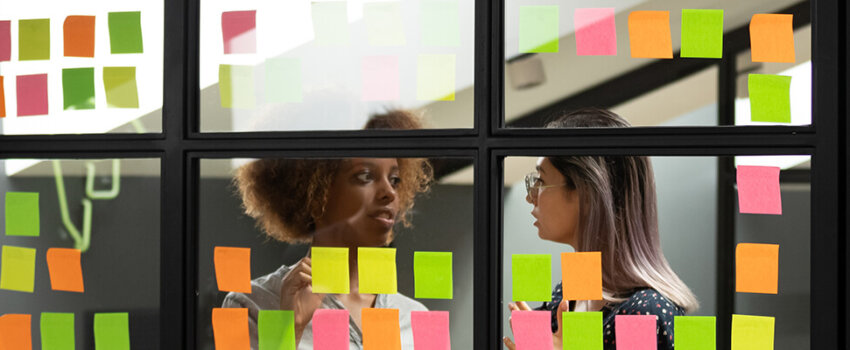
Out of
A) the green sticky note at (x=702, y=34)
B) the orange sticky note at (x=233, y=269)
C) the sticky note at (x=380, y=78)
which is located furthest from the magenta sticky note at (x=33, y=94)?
the green sticky note at (x=702, y=34)

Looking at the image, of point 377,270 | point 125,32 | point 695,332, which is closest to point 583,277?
point 695,332

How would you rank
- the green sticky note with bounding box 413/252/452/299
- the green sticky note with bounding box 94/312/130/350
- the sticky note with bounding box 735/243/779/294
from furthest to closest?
the green sticky note with bounding box 94/312/130/350
the green sticky note with bounding box 413/252/452/299
the sticky note with bounding box 735/243/779/294

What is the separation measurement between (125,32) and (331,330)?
0.88 m

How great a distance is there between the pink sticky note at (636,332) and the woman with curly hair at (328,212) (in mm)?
445

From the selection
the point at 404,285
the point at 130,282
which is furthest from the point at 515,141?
the point at 130,282

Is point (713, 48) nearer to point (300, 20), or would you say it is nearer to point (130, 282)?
point (300, 20)

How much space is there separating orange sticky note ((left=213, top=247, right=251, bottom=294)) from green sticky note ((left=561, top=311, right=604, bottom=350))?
29.0 inches

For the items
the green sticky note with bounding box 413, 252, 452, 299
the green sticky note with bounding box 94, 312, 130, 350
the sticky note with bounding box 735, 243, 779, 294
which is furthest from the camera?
the green sticky note with bounding box 94, 312, 130, 350

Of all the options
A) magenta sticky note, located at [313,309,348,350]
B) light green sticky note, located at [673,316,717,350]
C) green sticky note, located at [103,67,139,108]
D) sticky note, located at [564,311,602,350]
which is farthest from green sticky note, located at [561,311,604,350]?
green sticky note, located at [103,67,139,108]

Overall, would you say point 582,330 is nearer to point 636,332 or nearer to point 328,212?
point 636,332

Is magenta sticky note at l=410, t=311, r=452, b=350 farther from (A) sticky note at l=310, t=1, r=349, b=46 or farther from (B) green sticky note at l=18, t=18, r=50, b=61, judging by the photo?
(B) green sticky note at l=18, t=18, r=50, b=61

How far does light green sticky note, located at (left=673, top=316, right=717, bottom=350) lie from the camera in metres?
1.60

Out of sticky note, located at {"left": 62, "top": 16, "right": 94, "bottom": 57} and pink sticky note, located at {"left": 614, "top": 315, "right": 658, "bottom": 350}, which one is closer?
pink sticky note, located at {"left": 614, "top": 315, "right": 658, "bottom": 350}

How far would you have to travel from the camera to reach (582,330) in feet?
5.41
